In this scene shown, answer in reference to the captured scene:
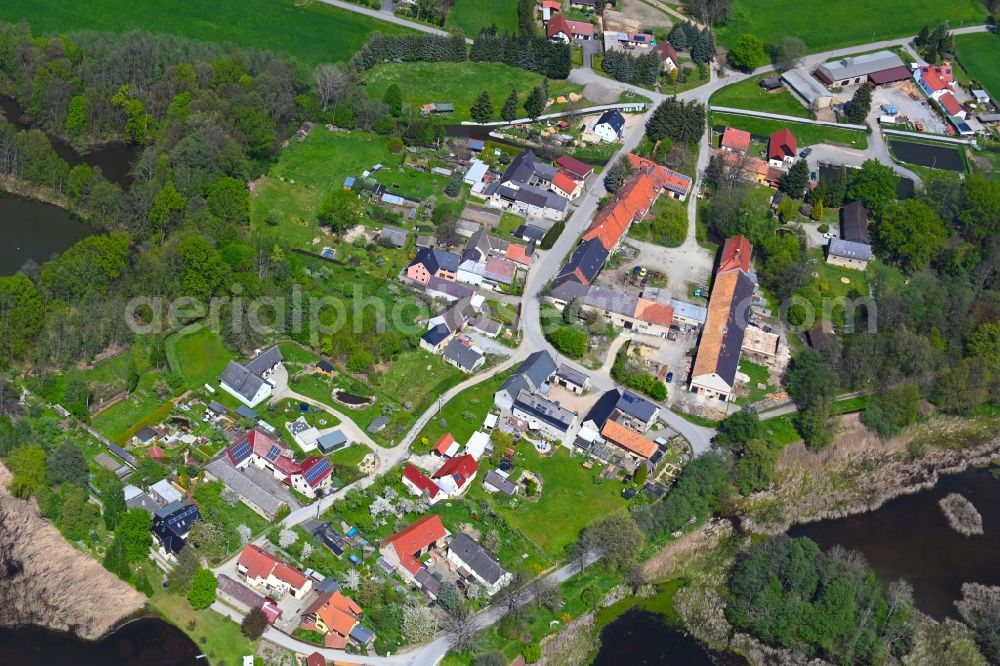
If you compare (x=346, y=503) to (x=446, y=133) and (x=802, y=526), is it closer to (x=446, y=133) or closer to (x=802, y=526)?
(x=802, y=526)

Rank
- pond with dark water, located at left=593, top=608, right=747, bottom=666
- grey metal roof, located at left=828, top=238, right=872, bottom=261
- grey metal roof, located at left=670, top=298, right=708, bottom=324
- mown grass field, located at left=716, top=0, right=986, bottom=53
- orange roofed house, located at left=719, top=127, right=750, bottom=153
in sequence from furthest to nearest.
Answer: mown grass field, located at left=716, top=0, right=986, bottom=53 → orange roofed house, located at left=719, top=127, right=750, bottom=153 → grey metal roof, located at left=828, top=238, right=872, bottom=261 → grey metal roof, located at left=670, top=298, right=708, bottom=324 → pond with dark water, located at left=593, top=608, right=747, bottom=666

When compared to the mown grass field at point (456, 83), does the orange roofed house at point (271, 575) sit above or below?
below

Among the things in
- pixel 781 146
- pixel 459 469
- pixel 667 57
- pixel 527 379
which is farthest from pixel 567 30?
pixel 459 469

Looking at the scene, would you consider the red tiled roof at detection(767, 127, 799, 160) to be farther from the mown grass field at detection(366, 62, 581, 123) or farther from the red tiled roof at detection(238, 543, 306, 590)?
the red tiled roof at detection(238, 543, 306, 590)

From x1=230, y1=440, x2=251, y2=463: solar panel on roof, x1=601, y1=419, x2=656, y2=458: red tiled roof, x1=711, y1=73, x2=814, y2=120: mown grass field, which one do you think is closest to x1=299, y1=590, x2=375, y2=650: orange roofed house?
x1=230, y1=440, x2=251, y2=463: solar panel on roof

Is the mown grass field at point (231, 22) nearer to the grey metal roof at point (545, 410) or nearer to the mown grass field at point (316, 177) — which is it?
the mown grass field at point (316, 177)

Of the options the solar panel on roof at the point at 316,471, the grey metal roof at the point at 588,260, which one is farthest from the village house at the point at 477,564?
the grey metal roof at the point at 588,260

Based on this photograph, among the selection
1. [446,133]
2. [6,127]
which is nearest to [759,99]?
[446,133]
